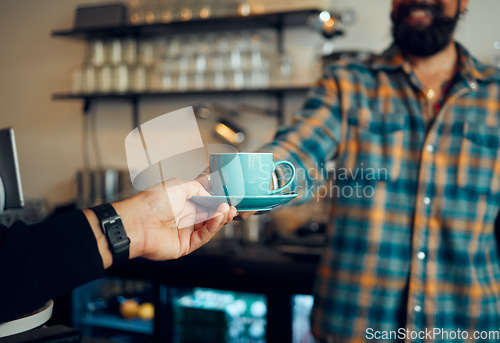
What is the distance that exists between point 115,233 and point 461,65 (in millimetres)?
1138

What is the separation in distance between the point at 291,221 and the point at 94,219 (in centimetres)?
190

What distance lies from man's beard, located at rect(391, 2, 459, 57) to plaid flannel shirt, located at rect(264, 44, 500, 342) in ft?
0.19

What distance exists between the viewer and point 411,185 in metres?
1.24

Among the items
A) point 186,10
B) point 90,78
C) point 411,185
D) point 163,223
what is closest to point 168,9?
point 186,10

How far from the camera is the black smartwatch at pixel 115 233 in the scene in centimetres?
56

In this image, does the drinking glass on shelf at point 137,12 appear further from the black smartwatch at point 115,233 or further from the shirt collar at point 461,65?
the black smartwatch at point 115,233

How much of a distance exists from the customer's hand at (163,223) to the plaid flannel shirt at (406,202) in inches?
20.3

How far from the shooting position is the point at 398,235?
124cm

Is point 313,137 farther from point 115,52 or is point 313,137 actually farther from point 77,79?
point 77,79

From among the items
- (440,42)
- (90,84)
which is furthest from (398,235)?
(90,84)

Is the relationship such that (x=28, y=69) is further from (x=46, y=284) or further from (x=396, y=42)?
(x=46, y=284)

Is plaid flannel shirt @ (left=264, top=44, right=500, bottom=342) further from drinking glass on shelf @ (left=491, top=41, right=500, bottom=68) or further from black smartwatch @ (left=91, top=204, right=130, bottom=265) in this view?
drinking glass on shelf @ (left=491, top=41, right=500, bottom=68)

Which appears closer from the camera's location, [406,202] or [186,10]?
[406,202]

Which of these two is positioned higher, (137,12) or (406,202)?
(137,12)
